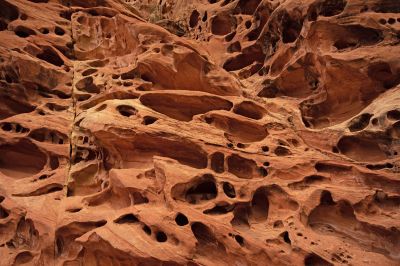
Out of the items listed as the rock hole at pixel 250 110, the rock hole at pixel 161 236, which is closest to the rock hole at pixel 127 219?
the rock hole at pixel 161 236

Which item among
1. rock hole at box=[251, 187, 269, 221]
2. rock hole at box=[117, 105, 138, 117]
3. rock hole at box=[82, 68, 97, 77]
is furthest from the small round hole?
rock hole at box=[82, 68, 97, 77]

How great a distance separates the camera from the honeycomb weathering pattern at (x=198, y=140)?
5891 millimetres

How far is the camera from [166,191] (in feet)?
20.0

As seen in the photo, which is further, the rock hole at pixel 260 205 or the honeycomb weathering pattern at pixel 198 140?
the rock hole at pixel 260 205

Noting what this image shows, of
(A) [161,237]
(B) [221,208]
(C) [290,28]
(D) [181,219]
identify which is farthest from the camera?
(C) [290,28]

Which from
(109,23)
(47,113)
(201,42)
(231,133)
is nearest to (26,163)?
(47,113)

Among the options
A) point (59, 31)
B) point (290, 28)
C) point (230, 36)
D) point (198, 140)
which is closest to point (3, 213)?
point (198, 140)

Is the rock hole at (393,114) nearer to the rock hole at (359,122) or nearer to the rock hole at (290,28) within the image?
the rock hole at (359,122)

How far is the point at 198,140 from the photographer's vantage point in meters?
7.02

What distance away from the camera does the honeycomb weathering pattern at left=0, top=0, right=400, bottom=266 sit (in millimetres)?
5891

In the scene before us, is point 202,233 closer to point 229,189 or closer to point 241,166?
point 229,189

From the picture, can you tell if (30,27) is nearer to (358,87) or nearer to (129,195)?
(129,195)

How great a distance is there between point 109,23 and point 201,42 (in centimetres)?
238

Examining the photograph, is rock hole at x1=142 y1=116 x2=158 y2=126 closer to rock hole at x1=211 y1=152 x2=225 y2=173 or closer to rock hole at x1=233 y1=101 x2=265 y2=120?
rock hole at x1=211 y1=152 x2=225 y2=173
